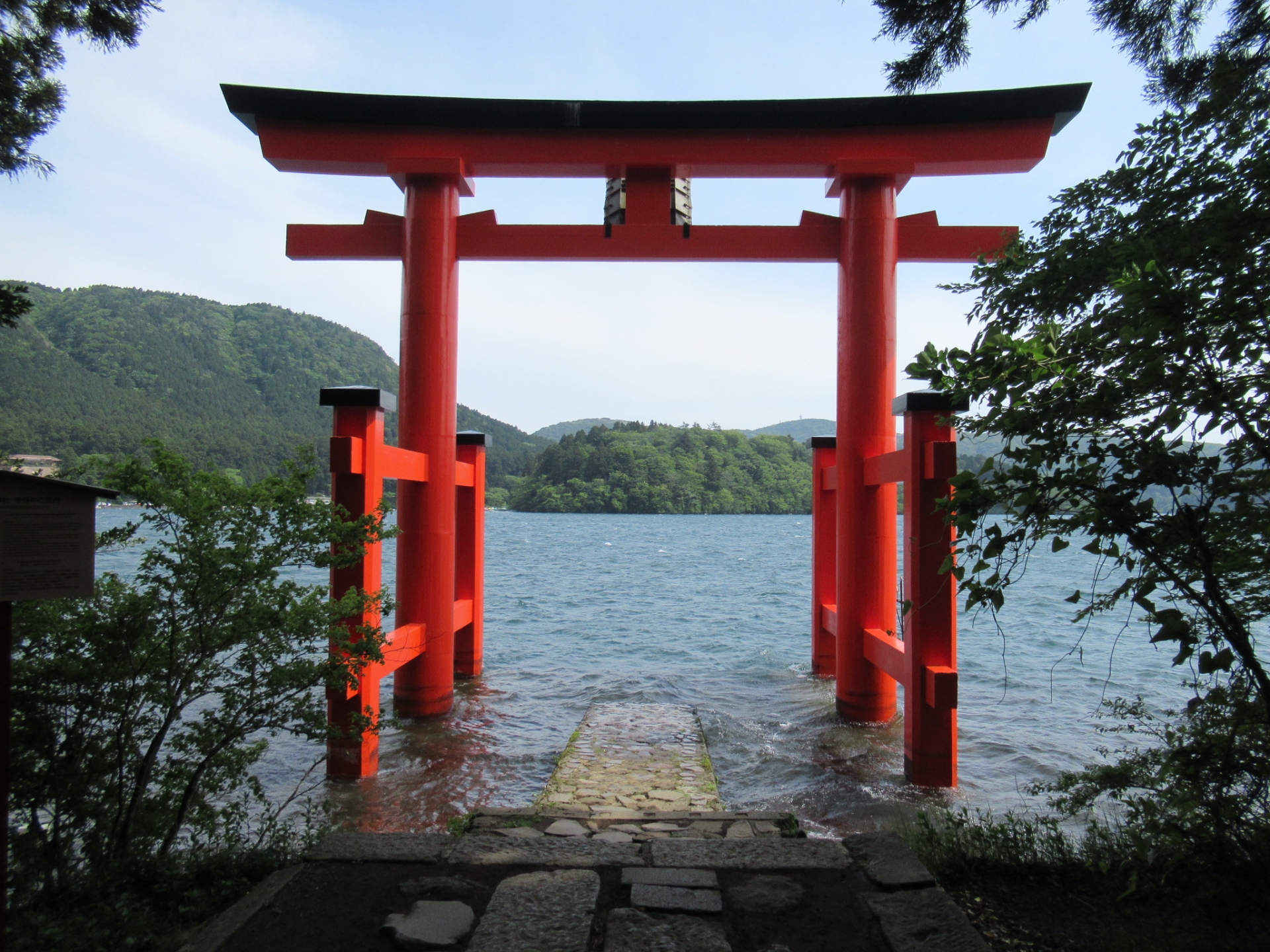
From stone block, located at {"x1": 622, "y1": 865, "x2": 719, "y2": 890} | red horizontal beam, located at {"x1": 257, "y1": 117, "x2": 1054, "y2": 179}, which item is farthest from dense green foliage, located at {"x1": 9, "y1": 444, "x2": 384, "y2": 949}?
red horizontal beam, located at {"x1": 257, "y1": 117, "x2": 1054, "y2": 179}

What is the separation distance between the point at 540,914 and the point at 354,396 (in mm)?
3807

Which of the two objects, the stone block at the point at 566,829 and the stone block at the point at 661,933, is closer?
the stone block at the point at 661,933

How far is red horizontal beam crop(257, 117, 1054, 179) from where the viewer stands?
684 centimetres

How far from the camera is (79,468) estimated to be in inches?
138

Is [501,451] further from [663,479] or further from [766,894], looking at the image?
[766,894]

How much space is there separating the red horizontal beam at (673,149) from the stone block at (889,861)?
5.58 metres

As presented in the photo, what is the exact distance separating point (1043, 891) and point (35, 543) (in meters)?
3.73

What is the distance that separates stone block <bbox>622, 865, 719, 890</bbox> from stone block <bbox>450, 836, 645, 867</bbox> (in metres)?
0.10

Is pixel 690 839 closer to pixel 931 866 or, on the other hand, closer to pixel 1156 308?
pixel 931 866

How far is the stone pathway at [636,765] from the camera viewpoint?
16.9 feet

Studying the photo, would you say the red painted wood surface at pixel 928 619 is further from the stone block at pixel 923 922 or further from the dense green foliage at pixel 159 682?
the dense green foliage at pixel 159 682

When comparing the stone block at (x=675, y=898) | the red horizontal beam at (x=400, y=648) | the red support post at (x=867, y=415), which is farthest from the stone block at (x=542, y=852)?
the red support post at (x=867, y=415)

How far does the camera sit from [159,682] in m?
3.44

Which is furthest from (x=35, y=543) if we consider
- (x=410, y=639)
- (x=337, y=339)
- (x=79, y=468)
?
(x=337, y=339)
